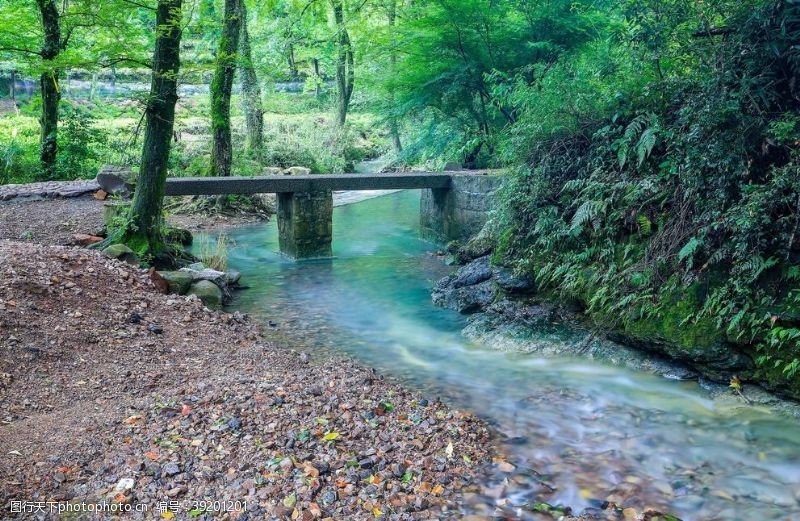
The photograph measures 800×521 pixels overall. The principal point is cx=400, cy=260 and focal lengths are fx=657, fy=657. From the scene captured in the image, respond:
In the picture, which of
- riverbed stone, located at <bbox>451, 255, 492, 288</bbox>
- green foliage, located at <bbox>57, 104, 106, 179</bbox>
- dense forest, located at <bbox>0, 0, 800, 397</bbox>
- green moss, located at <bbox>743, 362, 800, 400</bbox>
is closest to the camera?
green moss, located at <bbox>743, 362, 800, 400</bbox>

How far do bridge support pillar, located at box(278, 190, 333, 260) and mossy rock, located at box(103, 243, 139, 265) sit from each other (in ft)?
12.4

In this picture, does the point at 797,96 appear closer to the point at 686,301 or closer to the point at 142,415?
the point at 686,301

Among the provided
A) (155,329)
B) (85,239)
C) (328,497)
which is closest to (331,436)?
(328,497)

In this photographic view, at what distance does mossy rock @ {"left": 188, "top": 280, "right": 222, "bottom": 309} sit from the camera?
8.31 metres

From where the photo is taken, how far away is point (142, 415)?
4.53m

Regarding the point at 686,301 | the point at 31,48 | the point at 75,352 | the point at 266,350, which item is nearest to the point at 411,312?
the point at 266,350

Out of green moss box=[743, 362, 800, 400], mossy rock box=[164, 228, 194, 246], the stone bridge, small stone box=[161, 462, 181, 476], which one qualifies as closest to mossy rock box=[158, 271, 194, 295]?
mossy rock box=[164, 228, 194, 246]

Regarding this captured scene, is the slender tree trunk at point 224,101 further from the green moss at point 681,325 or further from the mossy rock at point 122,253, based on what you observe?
the green moss at point 681,325

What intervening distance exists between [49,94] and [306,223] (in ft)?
21.7

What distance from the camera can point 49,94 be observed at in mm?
13828

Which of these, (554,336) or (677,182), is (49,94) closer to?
(554,336)

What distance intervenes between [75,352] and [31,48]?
9.78 metres

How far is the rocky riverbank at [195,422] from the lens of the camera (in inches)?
146

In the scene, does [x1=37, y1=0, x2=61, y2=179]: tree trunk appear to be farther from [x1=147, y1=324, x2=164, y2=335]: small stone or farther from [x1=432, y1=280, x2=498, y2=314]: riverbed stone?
[x1=432, y1=280, x2=498, y2=314]: riverbed stone
